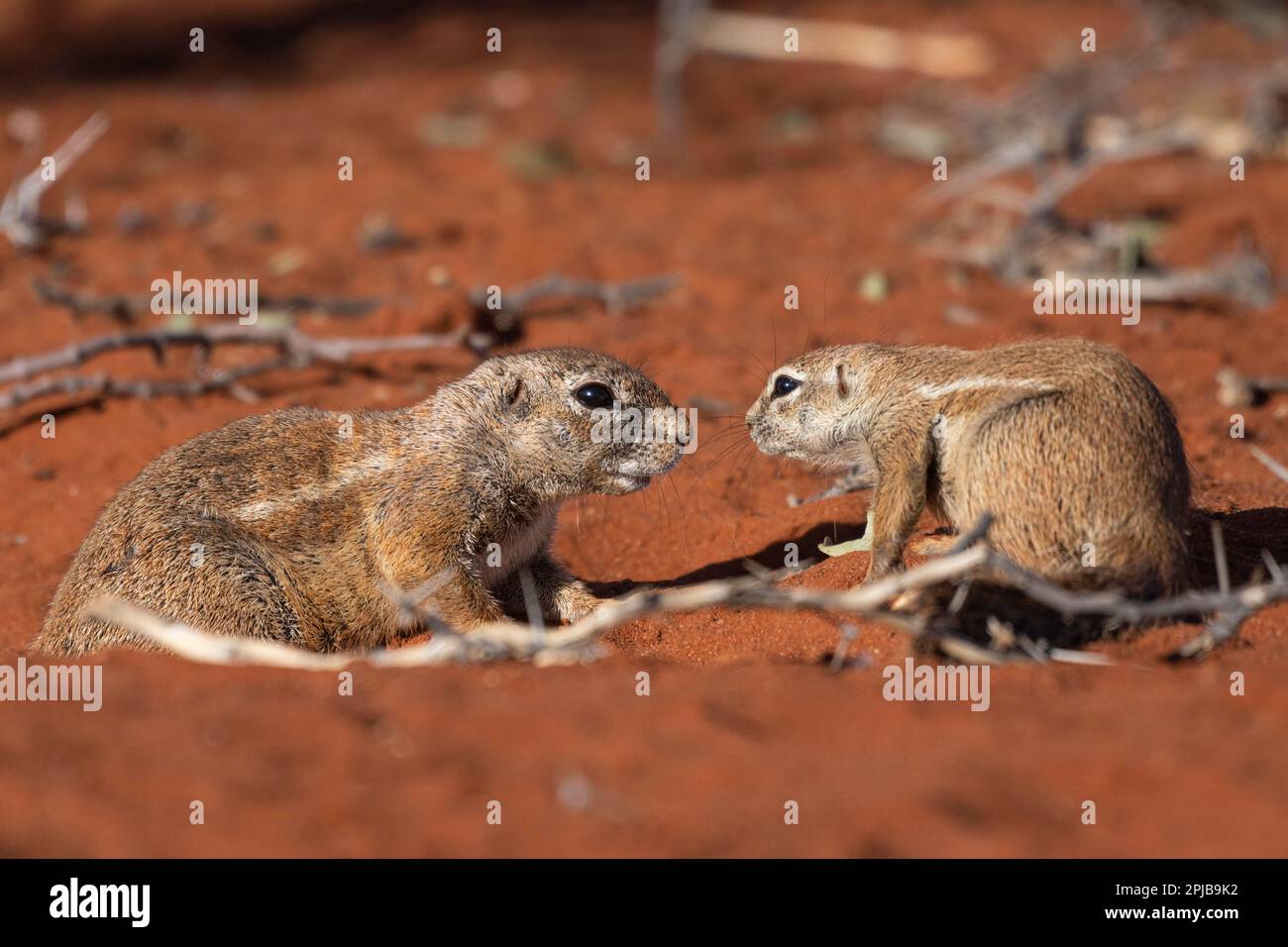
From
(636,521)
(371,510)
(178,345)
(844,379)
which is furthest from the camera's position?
(178,345)

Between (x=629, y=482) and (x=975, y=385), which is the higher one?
(x=975, y=385)

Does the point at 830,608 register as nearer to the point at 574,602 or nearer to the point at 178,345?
the point at 574,602

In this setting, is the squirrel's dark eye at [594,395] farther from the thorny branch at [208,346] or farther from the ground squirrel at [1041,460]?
the thorny branch at [208,346]

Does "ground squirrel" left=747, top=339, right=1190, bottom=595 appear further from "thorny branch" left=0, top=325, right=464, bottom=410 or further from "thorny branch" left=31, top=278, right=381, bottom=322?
"thorny branch" left=31, top=278, right=381, bottom=322

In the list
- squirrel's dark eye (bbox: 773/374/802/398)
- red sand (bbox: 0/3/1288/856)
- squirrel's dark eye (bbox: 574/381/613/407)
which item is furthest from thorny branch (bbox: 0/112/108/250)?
squirrel's dark eye (bbox: 773/374/802/398)

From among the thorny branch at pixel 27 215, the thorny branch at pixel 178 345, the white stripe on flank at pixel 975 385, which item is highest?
the thorny branch at pixel 27 215

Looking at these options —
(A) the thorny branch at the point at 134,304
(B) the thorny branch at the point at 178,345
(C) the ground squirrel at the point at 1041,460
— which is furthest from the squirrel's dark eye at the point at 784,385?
(A) the thorny branch at the point at 134,304

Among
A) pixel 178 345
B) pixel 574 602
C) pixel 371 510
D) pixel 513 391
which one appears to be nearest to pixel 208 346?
pixel 178 345
